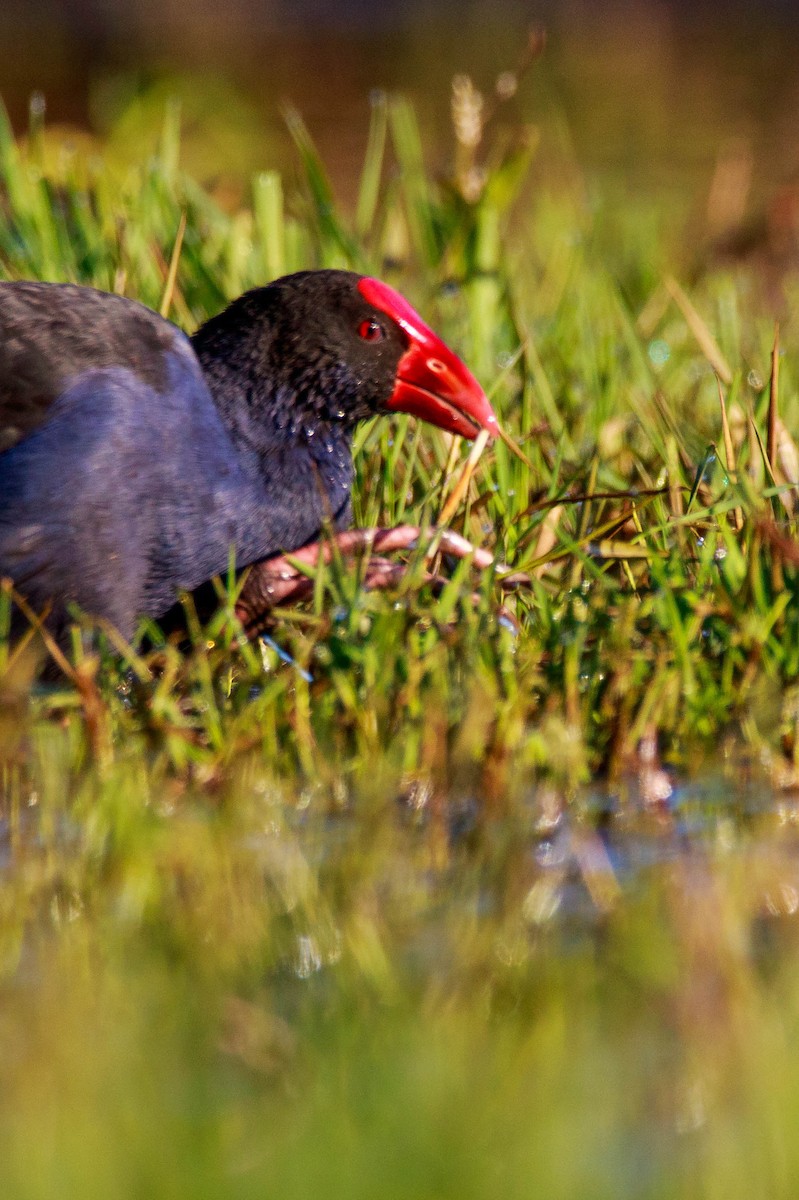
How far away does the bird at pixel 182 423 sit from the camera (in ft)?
9.97

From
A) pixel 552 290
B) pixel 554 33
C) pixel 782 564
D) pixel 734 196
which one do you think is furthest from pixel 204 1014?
pixel 554 33

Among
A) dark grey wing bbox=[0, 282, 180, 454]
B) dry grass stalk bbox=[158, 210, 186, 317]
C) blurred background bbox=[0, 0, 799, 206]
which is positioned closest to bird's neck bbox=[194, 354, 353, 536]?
dark grey wing bbox=[0, 282, 180, 454]

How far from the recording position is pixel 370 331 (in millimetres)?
→ 3395

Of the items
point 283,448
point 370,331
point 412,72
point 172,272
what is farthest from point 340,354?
point 412,72

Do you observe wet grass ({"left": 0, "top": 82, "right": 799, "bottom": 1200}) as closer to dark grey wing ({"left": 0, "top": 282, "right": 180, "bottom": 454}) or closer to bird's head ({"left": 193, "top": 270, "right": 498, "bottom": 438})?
bird's head ({"left": 193, "top": 270, "right": 498, "bottom": 438})

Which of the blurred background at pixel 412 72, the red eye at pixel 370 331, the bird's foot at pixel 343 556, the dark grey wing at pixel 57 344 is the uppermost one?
the dark grey wing at pixel 57 344

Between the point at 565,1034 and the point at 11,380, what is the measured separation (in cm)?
172

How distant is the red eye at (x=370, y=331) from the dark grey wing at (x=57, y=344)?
362 mm

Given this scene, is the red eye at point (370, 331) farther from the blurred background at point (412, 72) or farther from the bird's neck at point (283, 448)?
the blurred background at point (412, 72)

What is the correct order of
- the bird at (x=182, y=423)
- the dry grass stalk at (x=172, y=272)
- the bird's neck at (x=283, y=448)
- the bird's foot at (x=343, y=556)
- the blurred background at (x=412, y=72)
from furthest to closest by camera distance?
1. the blurred background at (x=412, y=72)
2. the dry grass stalk at (x=172, y=272)
3. the bird's neck at (x=283, y=448)
4. the bird's foot at (x=343, y=556)
5. the bird at (x=182, y=423)

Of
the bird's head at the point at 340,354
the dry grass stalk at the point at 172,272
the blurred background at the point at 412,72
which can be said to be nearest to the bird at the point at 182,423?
the bird's head at the point at 340,354

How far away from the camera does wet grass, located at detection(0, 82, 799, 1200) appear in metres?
1.63

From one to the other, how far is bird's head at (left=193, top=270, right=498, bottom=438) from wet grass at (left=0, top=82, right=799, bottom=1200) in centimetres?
16

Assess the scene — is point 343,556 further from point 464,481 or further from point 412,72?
point 412,72
